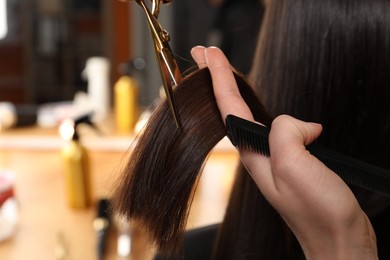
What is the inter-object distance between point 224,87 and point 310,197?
0.18m

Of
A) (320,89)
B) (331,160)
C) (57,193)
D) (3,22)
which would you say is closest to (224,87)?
(331,160)

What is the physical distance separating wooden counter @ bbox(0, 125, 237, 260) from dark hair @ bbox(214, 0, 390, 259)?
193 mm

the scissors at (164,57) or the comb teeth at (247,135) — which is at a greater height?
the scissors at (164,57)

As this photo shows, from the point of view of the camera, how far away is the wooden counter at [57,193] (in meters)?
1.09

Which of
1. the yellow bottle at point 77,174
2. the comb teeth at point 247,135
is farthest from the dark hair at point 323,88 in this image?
the yellow bottle at point 77,174

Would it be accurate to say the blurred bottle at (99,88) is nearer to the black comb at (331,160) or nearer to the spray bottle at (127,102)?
the spray bottle at (127,102)

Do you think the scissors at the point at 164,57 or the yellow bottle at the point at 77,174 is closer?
the scissors at the point at 164,57

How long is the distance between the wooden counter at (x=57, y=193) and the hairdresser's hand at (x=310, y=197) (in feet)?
1.00

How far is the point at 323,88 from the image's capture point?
2.68ft

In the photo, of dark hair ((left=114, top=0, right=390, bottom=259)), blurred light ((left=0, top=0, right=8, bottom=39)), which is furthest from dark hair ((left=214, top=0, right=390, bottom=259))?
blurred light ((left=0, top=0, right=8, bottom=39))

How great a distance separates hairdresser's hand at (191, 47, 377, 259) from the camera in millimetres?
489

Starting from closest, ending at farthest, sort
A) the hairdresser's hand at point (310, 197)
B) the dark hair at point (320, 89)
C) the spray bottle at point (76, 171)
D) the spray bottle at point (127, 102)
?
the hairdresser's hand at point (310, 197) < the dark hair at point (320, 89) < the spray bottle at point (76, 171) < the spray bottle at point (127, 102)

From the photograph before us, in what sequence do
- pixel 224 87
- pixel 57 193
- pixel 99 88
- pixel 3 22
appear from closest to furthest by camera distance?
pixel 224 87 → pixel 57 193 → pixel 99 88 → pixel 3 22

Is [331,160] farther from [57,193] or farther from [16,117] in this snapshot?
[16,117]
